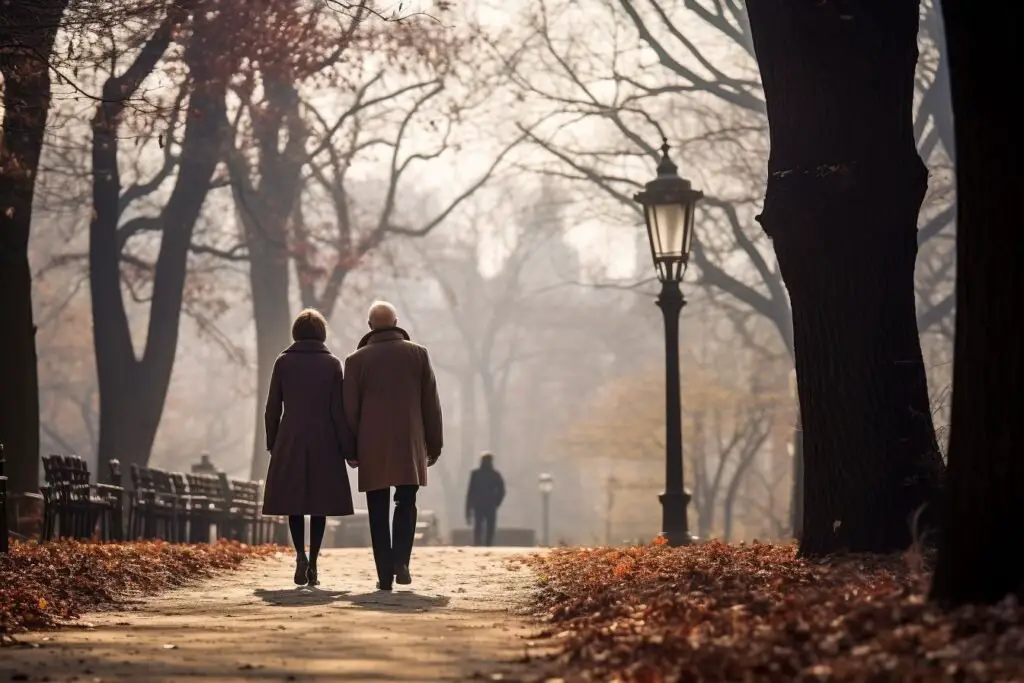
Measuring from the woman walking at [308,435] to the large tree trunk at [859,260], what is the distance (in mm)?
3356

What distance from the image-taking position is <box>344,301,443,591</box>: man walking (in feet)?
38.3

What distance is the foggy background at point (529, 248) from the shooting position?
2839cm

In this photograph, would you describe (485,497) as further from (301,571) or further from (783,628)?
(783,628)

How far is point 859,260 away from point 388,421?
11.0 feet

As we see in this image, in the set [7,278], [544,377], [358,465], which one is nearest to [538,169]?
[7,278]

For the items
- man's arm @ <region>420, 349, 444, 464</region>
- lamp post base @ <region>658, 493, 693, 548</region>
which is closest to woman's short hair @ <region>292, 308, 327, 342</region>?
man's arm @ <region>420, 349, 444, 464</region>

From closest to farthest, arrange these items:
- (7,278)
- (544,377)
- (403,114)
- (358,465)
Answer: (358,465)
(7,278)
(403,114)
(544,377)

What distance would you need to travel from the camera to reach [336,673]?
6.99 metres

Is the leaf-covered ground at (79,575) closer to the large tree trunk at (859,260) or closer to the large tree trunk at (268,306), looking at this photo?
the large tree trunk at (859,260)

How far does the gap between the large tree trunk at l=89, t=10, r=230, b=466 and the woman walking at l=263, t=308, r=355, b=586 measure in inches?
445

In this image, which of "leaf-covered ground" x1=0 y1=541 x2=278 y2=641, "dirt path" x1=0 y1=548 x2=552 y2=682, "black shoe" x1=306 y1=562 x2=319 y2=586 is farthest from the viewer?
"black shoe" x1=306 y1=562 x2=319 y2=586

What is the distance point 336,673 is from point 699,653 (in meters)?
1.51

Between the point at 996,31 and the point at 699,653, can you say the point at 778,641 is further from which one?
the point at 996,31

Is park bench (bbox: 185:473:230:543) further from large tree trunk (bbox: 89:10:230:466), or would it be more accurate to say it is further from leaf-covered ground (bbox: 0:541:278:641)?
leaf-covered ground (bbox: 0:541:278:641)
